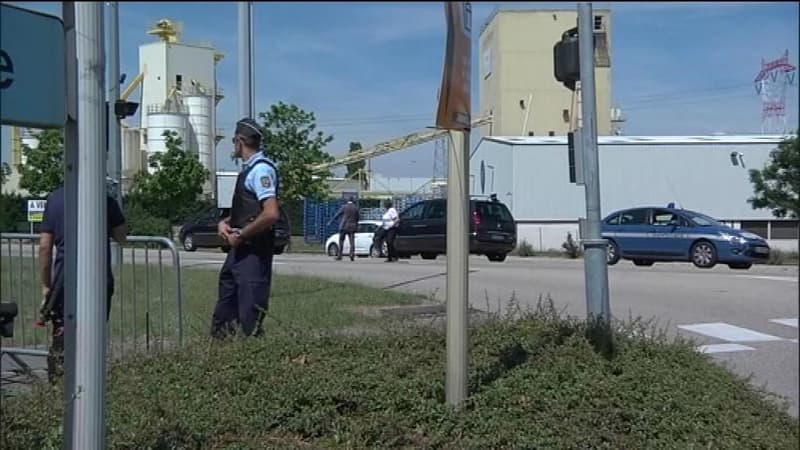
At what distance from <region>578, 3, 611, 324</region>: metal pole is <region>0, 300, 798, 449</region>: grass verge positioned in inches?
43.5

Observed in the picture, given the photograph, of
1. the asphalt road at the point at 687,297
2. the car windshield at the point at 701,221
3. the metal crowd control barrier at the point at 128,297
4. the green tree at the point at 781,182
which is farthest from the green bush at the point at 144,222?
the car windshield at the point at 701,221

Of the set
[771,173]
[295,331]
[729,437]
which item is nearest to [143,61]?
[295,331]

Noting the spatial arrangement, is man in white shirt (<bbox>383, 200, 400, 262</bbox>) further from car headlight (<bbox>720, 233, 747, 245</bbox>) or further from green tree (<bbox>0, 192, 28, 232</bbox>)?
green tree (<bbox>0, 192, 28, 232</bbox>)

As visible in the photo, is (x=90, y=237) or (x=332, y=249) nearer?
(x=90, y=237)

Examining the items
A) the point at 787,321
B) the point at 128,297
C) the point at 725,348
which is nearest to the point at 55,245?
the point at 128,297

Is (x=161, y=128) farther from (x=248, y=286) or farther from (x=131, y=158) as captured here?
(x=248, y=286)

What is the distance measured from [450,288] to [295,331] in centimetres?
188

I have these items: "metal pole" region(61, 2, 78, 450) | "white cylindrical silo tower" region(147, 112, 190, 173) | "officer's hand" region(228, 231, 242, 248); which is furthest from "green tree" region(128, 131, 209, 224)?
"metal pole" region(61, 2, 78, 450)

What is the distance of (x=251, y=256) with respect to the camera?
7.03 metres

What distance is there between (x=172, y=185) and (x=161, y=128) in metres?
1.28

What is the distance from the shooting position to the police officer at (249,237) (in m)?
6.94

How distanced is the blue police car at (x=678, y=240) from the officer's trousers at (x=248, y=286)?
15.9 m

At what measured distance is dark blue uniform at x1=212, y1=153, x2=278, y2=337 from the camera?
22.9 feet

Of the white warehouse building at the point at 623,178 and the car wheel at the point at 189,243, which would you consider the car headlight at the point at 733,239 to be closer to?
the white warehouse building at the point at 623,178
